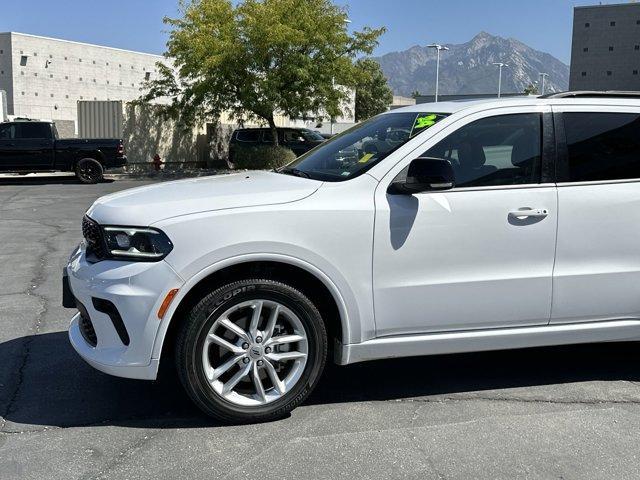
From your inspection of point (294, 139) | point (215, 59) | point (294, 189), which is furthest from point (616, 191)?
point (294, 139)

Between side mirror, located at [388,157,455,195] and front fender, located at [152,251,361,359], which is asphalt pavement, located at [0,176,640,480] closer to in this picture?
front fender, located at [152,251,361,359]

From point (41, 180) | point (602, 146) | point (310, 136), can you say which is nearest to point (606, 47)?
point (310, 136)

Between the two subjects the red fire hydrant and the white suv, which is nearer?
the white suv

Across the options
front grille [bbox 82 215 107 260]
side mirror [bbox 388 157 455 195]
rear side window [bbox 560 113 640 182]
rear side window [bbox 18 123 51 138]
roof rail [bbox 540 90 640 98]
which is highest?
rear side window [bbox 18 123 51 138]

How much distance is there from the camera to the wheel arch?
3568mm

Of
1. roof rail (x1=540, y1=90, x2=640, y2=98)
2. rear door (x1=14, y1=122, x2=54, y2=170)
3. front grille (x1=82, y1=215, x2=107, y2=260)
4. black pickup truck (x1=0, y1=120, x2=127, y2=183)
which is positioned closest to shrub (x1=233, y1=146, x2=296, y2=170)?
black pickup truck (x1=0, y1=120, x2=127, y2=183)

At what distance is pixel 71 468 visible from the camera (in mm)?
3277

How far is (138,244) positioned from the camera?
356cm

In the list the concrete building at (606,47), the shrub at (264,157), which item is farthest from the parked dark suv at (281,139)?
the concrete building at (606,47)

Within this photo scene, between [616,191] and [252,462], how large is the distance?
2687 mm

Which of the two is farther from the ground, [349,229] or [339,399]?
[349,229]

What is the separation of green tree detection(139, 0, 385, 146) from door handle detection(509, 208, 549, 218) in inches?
781

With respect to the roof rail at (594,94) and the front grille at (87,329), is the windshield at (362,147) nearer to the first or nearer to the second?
the roof rail at (594,94)

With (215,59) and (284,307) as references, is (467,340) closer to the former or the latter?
(284,307)
